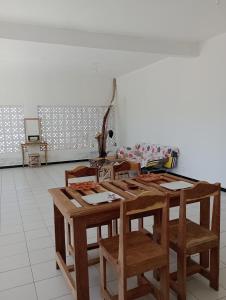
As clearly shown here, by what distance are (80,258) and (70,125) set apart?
6450 mm

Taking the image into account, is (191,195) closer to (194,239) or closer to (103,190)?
(194,239)

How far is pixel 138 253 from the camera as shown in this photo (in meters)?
1.59

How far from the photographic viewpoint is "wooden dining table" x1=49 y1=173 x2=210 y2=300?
1598 millimetres

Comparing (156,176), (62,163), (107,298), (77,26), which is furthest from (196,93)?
(62,163)

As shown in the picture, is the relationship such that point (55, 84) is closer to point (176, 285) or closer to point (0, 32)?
point (0, 32)

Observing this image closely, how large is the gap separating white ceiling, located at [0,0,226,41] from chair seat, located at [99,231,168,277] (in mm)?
2644

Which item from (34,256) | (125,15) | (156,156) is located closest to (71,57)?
(125,15)

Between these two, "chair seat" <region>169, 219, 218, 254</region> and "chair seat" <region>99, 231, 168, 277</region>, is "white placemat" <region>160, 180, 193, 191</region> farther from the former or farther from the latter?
"chair seat" <region>99, 231, 168, 277</region>

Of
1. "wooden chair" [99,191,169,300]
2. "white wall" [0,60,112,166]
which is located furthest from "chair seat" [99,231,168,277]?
"white wall" [0,60,112,166]

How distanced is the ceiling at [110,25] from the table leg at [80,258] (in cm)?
257

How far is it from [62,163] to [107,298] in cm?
616

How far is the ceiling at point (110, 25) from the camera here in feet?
9.88

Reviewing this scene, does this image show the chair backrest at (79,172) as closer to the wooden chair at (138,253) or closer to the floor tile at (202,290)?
the wooden chair at (138,253)

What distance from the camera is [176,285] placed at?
1783 mm
